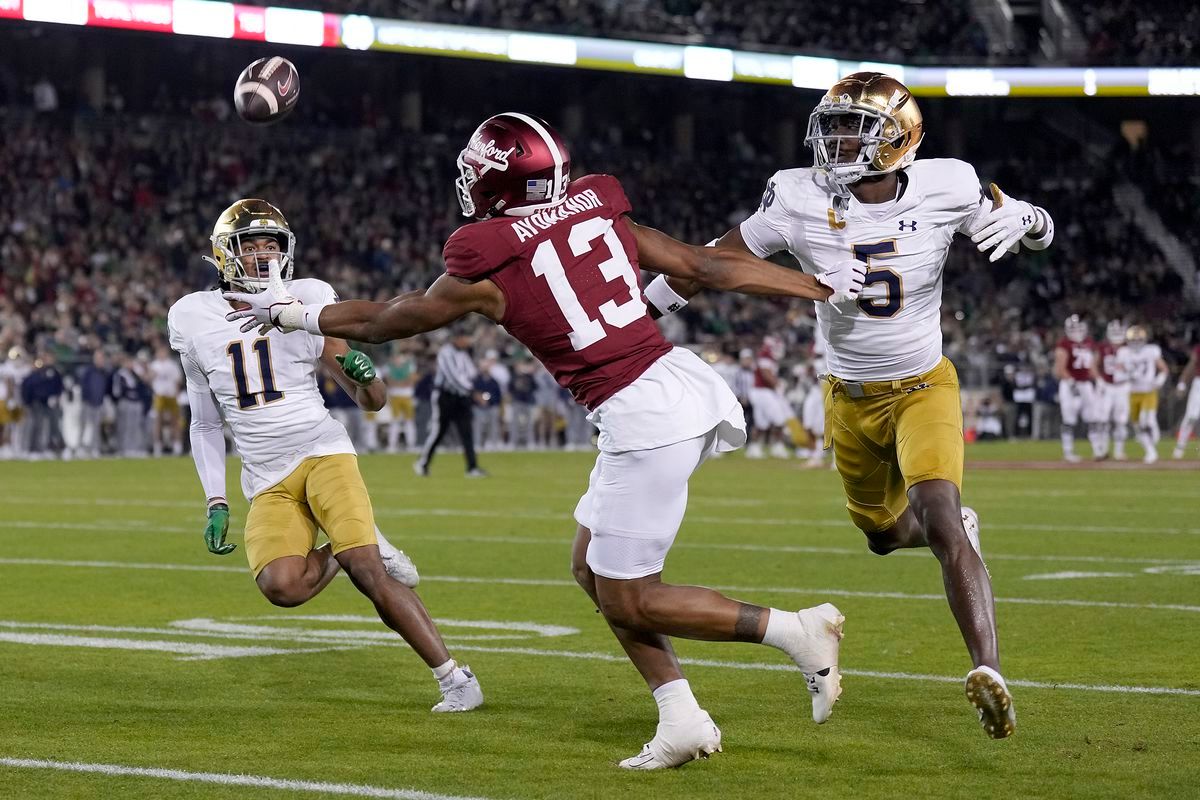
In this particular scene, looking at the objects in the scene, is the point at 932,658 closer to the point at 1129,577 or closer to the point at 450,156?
the point at 1129,577

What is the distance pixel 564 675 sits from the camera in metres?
6.46

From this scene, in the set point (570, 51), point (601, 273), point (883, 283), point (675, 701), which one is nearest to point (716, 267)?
point (601, 273)

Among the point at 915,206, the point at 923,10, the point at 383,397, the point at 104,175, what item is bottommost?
the point at 383,397

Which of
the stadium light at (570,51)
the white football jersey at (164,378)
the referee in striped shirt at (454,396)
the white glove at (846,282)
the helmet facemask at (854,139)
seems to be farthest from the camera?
the stadium light at (570,51)

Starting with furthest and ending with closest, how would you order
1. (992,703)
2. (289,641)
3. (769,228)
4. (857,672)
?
(289,641) → (857,672) → (769,228) → (992,703)

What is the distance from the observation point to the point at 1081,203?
36.3 metres

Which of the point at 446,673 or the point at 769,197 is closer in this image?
the point at 446,673

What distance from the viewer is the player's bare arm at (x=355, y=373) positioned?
5.67 meters

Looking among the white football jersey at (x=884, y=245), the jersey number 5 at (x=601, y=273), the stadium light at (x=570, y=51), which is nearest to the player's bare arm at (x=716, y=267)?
the jersey number 5 at (x=601, y=273)

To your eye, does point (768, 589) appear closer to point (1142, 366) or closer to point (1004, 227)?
point (1004, 227)

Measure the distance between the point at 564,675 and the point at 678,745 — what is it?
1742mm

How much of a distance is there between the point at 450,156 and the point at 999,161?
1211 cm

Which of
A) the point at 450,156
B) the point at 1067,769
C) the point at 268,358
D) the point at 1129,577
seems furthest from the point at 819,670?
the point at 450,156

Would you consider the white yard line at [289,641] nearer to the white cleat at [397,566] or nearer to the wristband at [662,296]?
the white cleat at [397,566]
